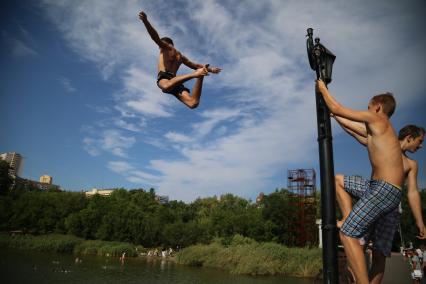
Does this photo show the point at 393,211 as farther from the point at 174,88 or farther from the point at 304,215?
the point at 304,215

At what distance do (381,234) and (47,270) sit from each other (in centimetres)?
3047

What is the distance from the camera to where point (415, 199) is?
3.22 meters

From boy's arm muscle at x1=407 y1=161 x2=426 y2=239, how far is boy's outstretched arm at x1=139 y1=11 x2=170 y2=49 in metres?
3.78

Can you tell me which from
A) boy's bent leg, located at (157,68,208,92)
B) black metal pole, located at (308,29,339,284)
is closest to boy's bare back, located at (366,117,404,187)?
black metal pole, located at (308,29,339,284)

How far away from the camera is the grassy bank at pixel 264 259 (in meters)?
25.5

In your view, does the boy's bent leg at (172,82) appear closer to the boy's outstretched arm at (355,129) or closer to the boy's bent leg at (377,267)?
the boy's outstretched arm at (355,129)

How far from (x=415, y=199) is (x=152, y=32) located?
13.1ft

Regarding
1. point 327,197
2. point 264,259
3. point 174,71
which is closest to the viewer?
point 327,197

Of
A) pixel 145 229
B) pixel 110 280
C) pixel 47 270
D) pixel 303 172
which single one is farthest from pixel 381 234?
pixel 145 229

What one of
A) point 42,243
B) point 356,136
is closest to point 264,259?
point 356,136

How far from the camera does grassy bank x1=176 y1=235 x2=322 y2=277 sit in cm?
2555

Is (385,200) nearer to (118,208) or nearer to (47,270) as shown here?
(47,270)

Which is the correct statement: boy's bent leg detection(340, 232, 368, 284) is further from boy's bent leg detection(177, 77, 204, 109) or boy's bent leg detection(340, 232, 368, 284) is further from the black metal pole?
boy's bent leg detection(177, 77, 204, 109)

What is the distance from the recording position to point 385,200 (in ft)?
8.59
